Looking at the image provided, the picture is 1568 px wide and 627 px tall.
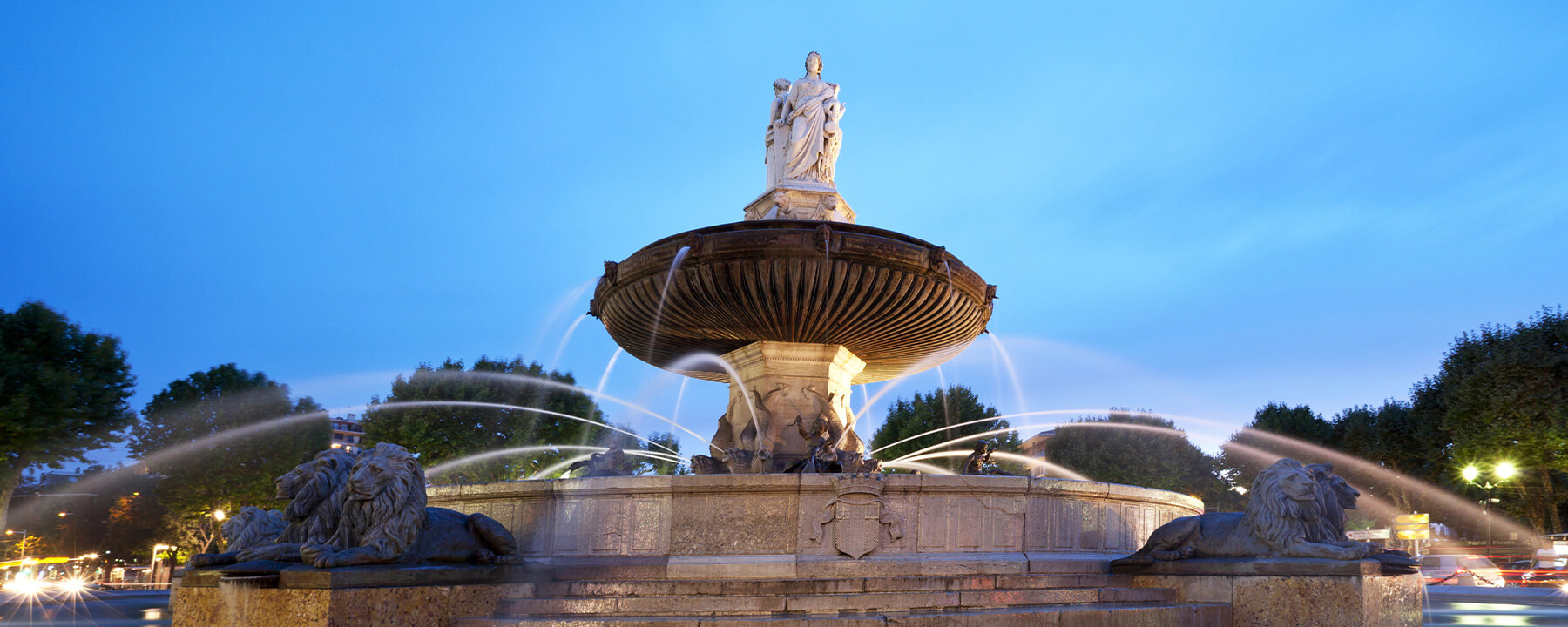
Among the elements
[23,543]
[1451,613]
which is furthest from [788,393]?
[23,543]

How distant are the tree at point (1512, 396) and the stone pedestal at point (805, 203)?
799 inches

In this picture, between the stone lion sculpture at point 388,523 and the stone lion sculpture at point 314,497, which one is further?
the stone lion sculpture at point 314,497

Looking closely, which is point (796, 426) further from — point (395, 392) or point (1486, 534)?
point (1486, 534)

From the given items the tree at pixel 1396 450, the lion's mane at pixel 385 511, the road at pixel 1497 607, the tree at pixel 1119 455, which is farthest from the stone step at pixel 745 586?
the tree at pixel 1396 450

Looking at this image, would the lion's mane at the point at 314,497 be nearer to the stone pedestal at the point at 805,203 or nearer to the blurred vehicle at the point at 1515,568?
the stone pedestal at the point at 805,203

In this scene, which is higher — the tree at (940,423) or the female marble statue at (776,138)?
the female marble statue at (776,138)

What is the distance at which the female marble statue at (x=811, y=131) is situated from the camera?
37.2 ft

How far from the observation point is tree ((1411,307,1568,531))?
22.5m

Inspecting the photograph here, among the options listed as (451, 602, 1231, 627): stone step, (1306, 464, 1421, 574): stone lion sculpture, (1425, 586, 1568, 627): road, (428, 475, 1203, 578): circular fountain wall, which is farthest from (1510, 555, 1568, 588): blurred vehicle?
(428, 475, 1203, 578): circular fountain wall

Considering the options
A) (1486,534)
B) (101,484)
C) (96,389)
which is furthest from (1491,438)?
(101,484)

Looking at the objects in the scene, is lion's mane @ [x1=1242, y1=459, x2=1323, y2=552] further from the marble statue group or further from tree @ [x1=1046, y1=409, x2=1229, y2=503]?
tree @ [x1=1046, y1=409, x2=1229, y2=503]

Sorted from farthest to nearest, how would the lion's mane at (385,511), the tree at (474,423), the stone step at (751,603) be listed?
the tree at (474,423)
the stone step at (751,603)
the lion's mane at (385,511)

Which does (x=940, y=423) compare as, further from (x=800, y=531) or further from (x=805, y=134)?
(x=800, y=531)

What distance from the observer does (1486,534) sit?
119ft
